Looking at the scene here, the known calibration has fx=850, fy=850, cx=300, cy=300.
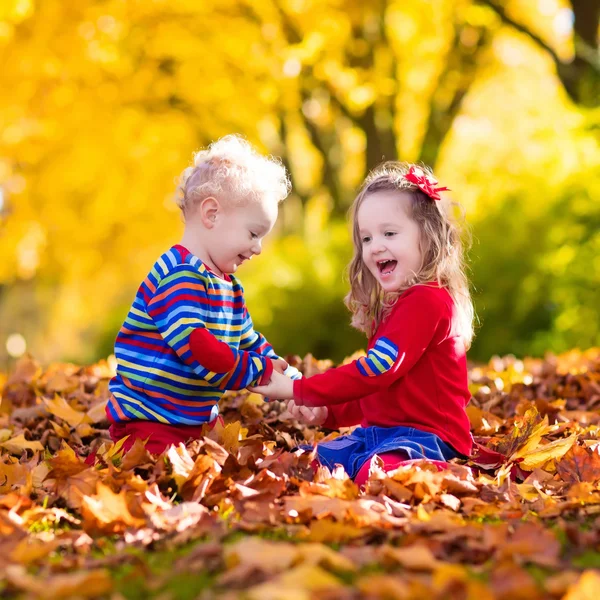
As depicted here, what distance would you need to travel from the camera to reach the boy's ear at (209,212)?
10.8 ft

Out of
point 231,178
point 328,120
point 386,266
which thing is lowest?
point 386,266

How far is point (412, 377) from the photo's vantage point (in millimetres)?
3244

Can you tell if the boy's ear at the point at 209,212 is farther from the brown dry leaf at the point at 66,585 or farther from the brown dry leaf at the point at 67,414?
the brown dry leaf at the point at 66,585

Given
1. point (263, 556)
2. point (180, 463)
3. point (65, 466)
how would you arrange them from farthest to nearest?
point (65, 466) < point (180, 463) < point (263, 556)

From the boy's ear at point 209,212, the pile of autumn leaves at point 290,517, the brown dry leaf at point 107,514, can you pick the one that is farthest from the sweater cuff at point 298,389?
the brown dry leaf at point 107,514

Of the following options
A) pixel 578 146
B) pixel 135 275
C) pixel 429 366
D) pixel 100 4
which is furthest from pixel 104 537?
pixel 135 275

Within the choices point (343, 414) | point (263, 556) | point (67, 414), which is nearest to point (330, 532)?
point (263, 556)

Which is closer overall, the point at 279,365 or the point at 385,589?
the point at 385,589

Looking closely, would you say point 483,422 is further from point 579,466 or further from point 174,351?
point 174,351

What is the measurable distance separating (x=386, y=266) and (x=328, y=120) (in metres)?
11.4

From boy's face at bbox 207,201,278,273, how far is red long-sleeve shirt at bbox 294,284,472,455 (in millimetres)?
562

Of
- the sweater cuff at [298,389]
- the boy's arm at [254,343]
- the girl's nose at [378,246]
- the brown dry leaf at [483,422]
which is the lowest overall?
the brown dry leaf at [483,422]

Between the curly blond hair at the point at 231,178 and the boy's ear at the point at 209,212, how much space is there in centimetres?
3

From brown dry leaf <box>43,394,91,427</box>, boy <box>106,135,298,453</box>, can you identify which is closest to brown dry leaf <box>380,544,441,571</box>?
boy <box>106,135,298,453</box>
